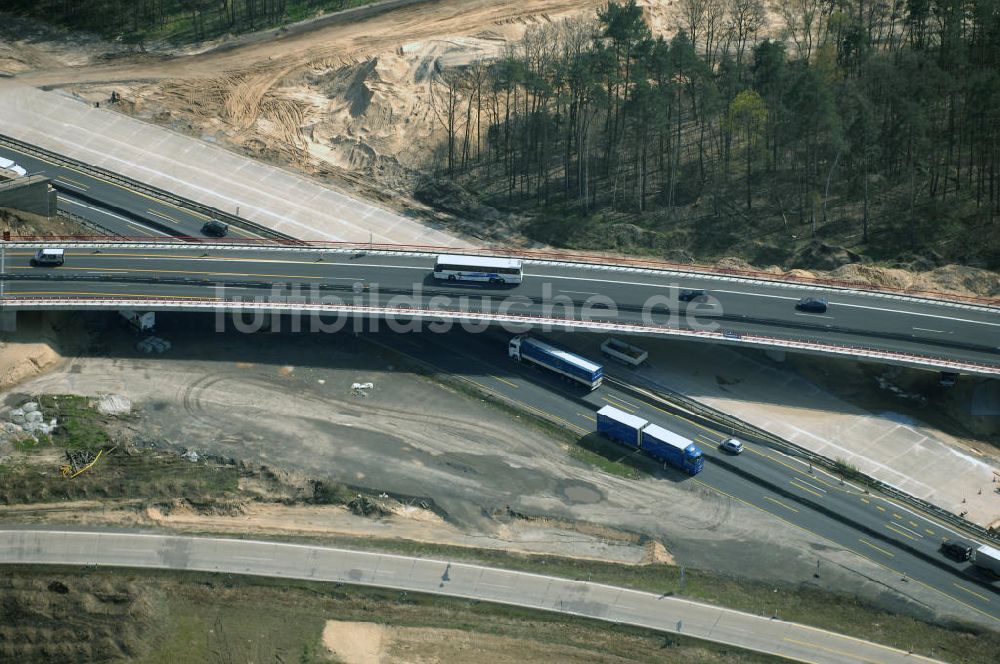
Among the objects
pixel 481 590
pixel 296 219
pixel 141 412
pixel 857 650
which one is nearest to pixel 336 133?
pixel 296 219

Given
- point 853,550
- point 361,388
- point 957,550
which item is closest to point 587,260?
point 361,388

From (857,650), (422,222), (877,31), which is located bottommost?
(857,650)

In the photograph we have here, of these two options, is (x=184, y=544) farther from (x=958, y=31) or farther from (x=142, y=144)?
(x=958, y=31)

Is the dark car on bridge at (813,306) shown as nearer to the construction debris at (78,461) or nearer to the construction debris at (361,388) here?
the construction debris at (361,388)

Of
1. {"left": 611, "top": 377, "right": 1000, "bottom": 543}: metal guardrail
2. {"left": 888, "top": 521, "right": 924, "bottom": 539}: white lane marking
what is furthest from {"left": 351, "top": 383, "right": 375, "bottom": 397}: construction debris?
{"left": 888, "top": 521, "right": 924, "bottom": 539}: white lane marking

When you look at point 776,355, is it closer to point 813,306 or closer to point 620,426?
point 813,306

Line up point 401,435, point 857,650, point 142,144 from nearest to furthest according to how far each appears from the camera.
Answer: point 857,650, point 401,435, point 142,144
